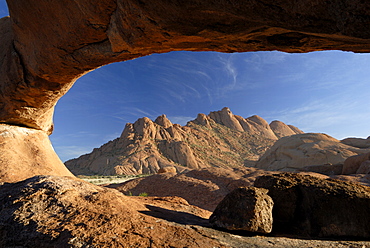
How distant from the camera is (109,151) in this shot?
5788 centimetres

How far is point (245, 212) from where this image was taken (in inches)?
136

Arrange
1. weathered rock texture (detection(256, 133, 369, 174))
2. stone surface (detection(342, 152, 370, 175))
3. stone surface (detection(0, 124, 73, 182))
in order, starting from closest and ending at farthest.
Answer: stone surface (detection(0, 124, 73, 182)) → stone surface (detection(342, 152, 370, 175)) → weathered rock texture (detection(256, 133, 369, 174))

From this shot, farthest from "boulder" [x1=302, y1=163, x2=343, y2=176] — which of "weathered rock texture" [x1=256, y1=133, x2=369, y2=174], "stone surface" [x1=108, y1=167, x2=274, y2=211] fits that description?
"stone surface" [x1=108, y1=167, x2=274, y2=211]

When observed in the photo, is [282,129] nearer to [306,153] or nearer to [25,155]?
[306,153]

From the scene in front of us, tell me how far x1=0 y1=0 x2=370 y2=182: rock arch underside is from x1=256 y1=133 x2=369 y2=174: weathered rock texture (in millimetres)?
20131

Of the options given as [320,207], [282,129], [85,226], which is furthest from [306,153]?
[282,129]

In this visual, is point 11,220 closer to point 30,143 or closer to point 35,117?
point 30,143

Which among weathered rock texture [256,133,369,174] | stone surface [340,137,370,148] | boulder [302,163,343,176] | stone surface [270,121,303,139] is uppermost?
stone surface [270,121,303,139]

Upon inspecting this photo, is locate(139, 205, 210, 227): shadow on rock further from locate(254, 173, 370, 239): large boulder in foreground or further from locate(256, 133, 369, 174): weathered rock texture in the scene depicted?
locate(256, 133, 369, 174): weathered rock texture

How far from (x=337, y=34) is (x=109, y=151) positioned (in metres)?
59.8

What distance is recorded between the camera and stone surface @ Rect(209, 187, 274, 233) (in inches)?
134

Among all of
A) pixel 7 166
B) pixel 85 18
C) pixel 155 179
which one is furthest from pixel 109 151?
pixel 85 18

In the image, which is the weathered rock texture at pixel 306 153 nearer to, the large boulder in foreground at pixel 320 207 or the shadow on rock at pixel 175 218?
the large boulder in foreground at pixel 320 207

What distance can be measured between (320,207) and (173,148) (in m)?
51.5
